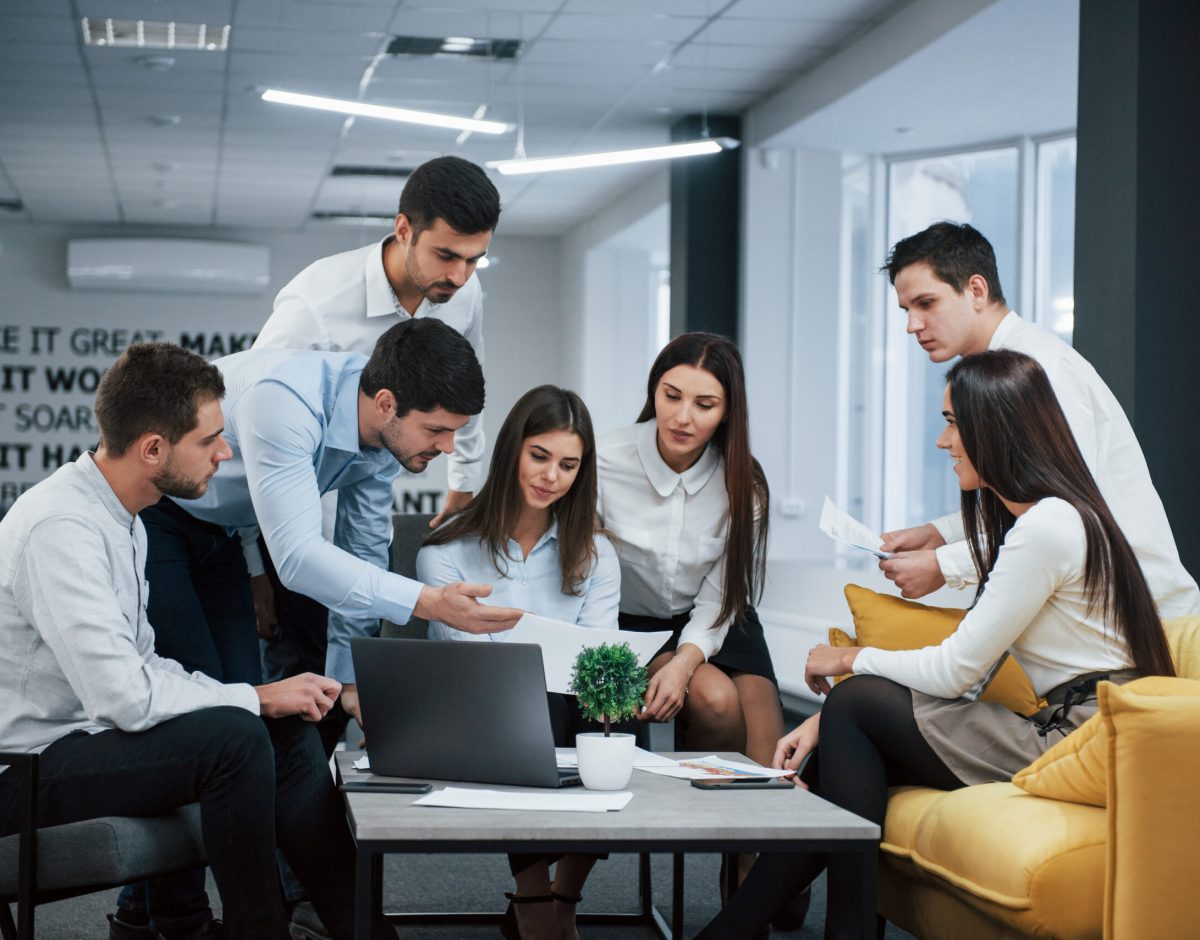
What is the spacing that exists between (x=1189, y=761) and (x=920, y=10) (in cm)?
467

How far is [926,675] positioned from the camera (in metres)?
2.44

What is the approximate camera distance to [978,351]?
2994 millimetres

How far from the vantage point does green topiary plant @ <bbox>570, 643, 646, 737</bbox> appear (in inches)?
86.7

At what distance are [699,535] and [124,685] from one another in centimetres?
150

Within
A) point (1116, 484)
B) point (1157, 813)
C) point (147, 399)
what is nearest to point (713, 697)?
point (1116, 484)

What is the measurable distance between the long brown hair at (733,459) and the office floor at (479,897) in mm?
821

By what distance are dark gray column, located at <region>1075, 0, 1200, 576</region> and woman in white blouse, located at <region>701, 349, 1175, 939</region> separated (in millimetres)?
1809

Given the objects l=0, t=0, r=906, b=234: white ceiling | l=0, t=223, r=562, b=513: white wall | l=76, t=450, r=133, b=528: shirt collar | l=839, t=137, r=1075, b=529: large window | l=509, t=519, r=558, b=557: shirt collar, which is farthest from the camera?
l=0, t=223, r=562, b=513: white wall

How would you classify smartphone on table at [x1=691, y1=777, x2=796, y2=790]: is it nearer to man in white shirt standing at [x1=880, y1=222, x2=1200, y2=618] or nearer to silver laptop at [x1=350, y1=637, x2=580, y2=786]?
silver laptop at [x1=350, y1=637, x2=580, y2=786]

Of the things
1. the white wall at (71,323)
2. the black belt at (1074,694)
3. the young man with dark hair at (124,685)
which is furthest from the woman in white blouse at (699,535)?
the white wall at (71,323)

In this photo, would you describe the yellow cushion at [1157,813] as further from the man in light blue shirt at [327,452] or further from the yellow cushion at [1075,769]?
the man in light blue shirt at [327,452]

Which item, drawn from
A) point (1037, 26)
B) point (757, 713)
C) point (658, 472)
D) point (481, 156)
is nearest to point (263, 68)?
point (481, 156)

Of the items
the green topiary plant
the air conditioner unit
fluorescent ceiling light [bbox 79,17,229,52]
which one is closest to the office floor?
the green topiary plant

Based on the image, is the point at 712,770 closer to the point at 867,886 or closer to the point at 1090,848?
the point at 867,886
